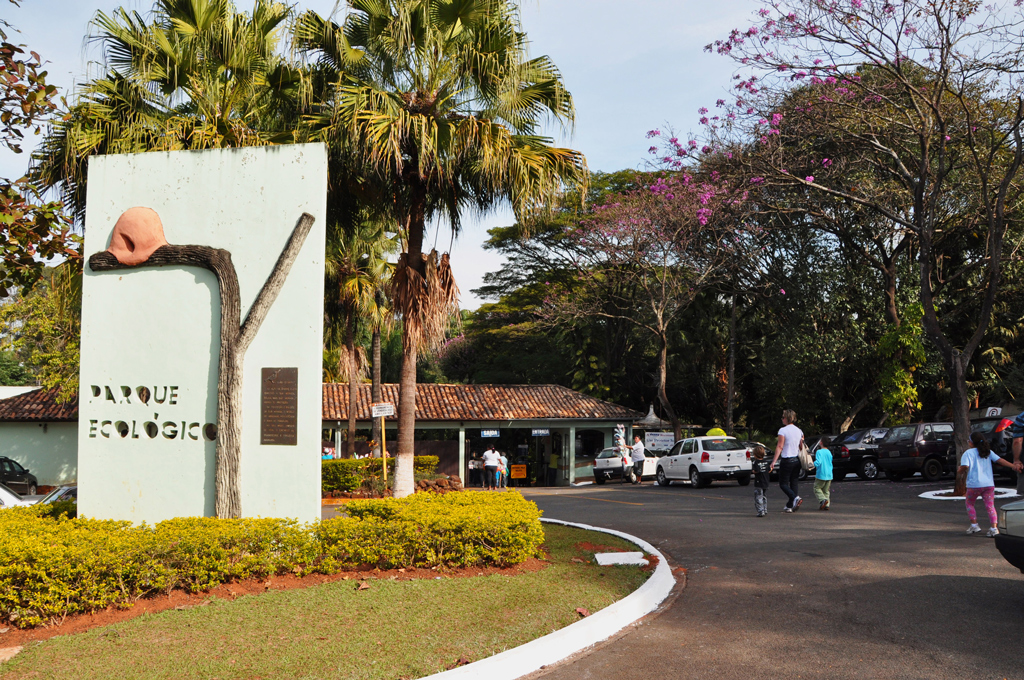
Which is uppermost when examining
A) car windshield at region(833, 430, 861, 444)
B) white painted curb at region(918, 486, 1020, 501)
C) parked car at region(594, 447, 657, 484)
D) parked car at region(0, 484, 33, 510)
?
car windshield at region(833, 430, 861, 444)

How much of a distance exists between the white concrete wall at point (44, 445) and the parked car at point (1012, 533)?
1210 inches

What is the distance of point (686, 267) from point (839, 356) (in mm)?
6804

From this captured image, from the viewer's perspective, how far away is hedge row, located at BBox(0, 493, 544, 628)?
6.57 m

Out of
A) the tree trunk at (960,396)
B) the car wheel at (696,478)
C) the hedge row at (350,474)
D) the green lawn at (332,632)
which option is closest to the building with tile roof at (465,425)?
the hedge row at (350,474)

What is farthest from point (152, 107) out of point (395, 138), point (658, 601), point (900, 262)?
point (900, 262)

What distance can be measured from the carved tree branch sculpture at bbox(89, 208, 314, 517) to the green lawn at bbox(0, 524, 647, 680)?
6.05 ft

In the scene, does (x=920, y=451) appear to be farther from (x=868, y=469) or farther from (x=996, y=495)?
(x=996, y=495)

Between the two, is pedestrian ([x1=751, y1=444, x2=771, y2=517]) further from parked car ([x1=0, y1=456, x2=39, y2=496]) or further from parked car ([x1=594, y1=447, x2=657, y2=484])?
parked car ([x1=0, y1=456, x2=39, y2=496])

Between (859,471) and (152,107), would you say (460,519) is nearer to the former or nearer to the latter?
(152,107)

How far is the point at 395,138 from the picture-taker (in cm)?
1138

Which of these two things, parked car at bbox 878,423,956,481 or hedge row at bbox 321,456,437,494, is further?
hedge row at bbox 321,456,437,494

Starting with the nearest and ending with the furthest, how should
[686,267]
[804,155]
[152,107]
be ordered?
[152,107]
[804,155]
[686,267]

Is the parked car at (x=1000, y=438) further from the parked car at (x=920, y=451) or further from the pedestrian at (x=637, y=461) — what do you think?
the pedestrian at (x=637, y=461)

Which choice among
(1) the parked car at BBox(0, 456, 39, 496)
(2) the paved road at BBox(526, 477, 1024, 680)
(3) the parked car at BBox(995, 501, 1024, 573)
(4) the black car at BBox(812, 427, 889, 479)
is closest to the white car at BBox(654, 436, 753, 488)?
(4) the black car at BBox(812, 427, 889, 479)
